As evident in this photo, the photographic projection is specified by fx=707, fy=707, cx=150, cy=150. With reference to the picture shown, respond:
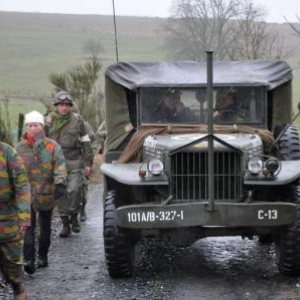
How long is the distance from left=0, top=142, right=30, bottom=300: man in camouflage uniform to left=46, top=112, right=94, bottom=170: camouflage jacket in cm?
362

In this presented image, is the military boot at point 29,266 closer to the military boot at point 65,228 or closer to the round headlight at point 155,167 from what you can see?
the round headlight at point 155,167

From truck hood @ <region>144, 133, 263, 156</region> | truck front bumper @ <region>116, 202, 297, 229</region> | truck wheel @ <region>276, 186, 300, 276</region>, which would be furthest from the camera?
truck hood @ <region>144, 133, 263, 156</region>

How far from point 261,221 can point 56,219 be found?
16.0ft

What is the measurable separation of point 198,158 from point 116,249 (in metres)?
1.15

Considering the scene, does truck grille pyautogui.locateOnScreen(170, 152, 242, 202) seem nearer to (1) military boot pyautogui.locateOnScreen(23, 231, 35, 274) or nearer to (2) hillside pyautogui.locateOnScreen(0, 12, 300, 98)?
(1) military boot pyautogui.locateOnScreen(23, 231, 35, 274)

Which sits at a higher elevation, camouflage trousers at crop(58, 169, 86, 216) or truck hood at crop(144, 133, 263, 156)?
truck hood at crop(144, 133, 263, 156)

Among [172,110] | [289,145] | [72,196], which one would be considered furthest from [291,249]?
[72,196]

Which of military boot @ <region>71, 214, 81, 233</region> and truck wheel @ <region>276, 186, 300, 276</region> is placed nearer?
truck wheel @ <region>276, 186, 300, 276</region>

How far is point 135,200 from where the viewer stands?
23.6 feet

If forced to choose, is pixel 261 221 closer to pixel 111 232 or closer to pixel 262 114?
pixel 111 232

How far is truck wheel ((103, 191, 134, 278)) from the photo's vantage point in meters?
6.57

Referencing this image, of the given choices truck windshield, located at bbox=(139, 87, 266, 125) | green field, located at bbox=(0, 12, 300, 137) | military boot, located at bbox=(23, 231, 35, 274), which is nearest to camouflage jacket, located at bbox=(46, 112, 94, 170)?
truck windshield, located at bbox=(139, 87, 266, 125)

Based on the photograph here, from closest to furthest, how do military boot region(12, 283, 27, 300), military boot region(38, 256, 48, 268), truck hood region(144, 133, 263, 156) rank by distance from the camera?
military boot region(12, 283, 27, 300)
truck hood region(144, 133, 263, 156)
military boot region(38, 256, 48, 268)

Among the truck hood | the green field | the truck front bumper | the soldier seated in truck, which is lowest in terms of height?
the green field
